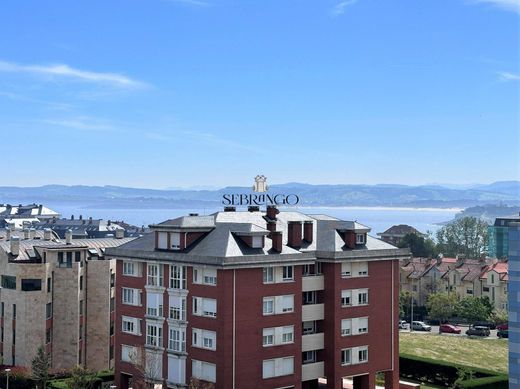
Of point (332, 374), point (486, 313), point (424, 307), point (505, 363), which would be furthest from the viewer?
point (424, 307)

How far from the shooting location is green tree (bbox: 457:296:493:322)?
125 meters

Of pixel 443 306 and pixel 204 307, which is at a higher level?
pixel 204 307

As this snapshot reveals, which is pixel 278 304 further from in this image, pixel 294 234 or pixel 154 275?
pixel 154 275

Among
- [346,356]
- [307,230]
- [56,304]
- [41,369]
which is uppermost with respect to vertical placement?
[307,230]

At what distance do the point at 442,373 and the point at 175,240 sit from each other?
100 ft

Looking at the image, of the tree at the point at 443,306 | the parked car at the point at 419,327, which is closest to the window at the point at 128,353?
the parked car at the point at 419,327

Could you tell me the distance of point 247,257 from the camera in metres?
59.8

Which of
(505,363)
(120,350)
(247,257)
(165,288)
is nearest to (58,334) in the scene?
(120,350)

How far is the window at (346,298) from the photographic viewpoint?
65688 millimetres

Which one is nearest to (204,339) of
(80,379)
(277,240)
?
(277,240)

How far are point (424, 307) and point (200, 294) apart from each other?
8610 centimetres

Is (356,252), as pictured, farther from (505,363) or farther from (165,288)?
(505,363)

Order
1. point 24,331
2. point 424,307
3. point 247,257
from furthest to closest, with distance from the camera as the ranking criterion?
point 424,307 → point 24,331 → point 247,257

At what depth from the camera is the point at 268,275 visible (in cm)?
6166
